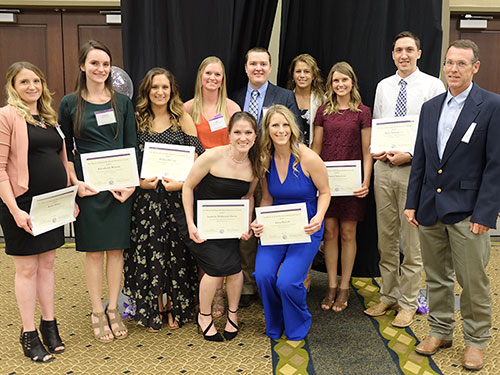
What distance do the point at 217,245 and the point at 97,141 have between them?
0.88 m

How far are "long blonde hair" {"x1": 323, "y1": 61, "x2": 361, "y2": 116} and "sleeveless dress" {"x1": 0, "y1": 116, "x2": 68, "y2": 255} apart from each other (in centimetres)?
161

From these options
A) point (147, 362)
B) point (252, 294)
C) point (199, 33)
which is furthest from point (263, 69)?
point (147, 362)

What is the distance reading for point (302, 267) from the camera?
8.72ft

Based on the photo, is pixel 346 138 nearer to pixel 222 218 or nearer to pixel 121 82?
pixel 222 218

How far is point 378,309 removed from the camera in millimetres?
3051

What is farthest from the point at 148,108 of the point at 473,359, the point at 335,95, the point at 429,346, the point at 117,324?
the point at 473,359

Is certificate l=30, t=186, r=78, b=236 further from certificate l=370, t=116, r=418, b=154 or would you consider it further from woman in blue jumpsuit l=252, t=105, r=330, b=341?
certificate l=370, t=116, r=418, b=154

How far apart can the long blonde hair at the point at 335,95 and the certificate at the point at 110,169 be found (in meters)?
1.24

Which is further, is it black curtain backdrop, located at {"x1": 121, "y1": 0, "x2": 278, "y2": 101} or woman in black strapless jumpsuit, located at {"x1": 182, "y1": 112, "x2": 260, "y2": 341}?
black curtain backdrop, located at {"x1": 121, "y1": 0, "x2": 278, "y2": 101}

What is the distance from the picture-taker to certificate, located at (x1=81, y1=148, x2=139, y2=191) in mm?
2484


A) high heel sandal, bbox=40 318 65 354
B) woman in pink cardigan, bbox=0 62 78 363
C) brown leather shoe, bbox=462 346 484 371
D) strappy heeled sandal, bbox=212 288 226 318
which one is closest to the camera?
woman in pink cardigan, bbox=0 62 78 363

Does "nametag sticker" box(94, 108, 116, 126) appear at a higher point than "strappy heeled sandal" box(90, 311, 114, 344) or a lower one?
higher

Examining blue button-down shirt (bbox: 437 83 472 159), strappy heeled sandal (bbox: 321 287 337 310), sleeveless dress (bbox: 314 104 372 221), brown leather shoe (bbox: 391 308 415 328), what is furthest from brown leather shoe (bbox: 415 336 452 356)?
blue button-down shirt (bbox: 437 83 472 159)

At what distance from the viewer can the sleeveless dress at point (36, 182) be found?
7.54 feet
